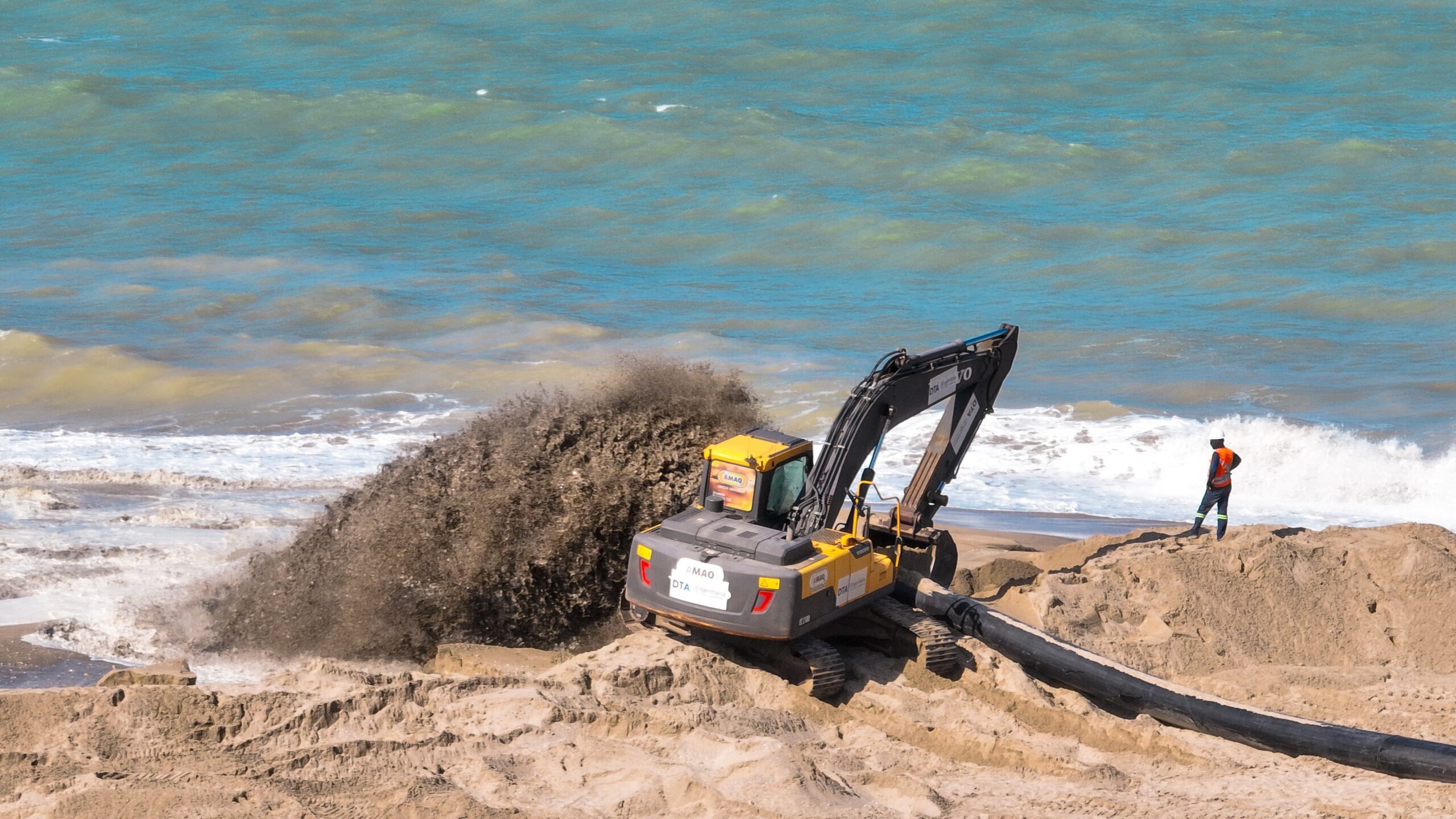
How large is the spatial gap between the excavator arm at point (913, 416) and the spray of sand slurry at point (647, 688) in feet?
3.54

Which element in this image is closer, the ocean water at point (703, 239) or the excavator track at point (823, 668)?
the excavator track at point (823, 668)

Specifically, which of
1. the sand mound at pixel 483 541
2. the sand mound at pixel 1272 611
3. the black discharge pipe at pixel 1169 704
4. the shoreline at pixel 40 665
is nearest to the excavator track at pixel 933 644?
the black discharge pipe at pixel 1169 704

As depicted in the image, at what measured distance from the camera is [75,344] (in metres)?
21.6

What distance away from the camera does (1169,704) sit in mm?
9062

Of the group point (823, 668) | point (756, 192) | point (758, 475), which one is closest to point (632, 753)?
point (823, 668)

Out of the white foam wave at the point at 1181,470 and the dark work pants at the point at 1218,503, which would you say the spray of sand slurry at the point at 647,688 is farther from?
the white foam wave at the point at 1181,470

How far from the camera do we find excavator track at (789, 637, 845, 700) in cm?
923

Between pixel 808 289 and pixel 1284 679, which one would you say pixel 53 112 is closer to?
pixel 808 289

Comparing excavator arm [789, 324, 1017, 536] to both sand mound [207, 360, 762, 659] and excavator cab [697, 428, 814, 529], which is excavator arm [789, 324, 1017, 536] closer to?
excavator cab [697, 428, 814, 529]

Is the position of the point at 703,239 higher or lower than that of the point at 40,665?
higher

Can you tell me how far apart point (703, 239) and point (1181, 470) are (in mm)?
12663

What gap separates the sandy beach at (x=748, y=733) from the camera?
25.3 feet

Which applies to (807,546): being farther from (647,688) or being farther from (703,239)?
(703,239)

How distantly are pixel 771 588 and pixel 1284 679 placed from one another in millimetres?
3720
